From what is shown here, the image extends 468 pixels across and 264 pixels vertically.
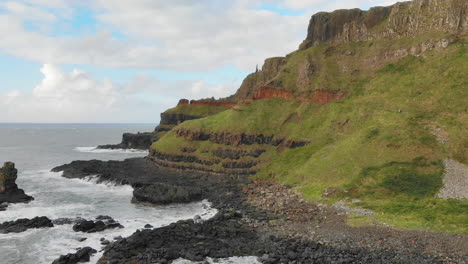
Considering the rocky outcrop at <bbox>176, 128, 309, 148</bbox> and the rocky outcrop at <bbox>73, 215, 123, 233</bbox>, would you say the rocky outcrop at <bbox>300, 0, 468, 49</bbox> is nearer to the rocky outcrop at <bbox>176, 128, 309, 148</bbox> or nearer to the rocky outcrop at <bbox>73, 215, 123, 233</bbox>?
A: the rocky outcrop at <bbox>176, 128, 309, 148</bbox>

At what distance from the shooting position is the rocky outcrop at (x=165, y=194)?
58.8m

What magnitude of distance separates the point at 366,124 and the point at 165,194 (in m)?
45.0

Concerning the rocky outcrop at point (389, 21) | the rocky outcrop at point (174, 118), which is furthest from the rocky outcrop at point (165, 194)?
the rocky outcrop at point (174, 118)

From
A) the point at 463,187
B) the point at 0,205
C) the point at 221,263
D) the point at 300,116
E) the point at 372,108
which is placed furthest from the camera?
the point at 300,116

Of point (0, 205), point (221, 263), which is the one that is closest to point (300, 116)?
point (221, 263)

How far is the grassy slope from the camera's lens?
155ft

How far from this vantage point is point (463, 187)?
4722cm

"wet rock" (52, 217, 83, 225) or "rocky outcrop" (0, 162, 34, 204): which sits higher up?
"rocky outcrop" (0, 162, 34, 204)

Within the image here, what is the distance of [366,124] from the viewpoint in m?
72.5

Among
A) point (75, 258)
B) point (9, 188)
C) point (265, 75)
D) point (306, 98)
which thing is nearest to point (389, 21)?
point (306, 98)

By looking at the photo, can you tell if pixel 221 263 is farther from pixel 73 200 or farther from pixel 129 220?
pixel 73 200

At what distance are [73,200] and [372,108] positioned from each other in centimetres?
6614

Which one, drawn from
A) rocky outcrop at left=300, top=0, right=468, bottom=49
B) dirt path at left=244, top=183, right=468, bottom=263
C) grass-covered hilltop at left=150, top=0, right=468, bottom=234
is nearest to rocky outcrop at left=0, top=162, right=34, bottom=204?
grass-covered hilltop at left=150, top=0, right=468, bottom=234

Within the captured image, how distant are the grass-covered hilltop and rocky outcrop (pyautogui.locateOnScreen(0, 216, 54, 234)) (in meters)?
39.0
